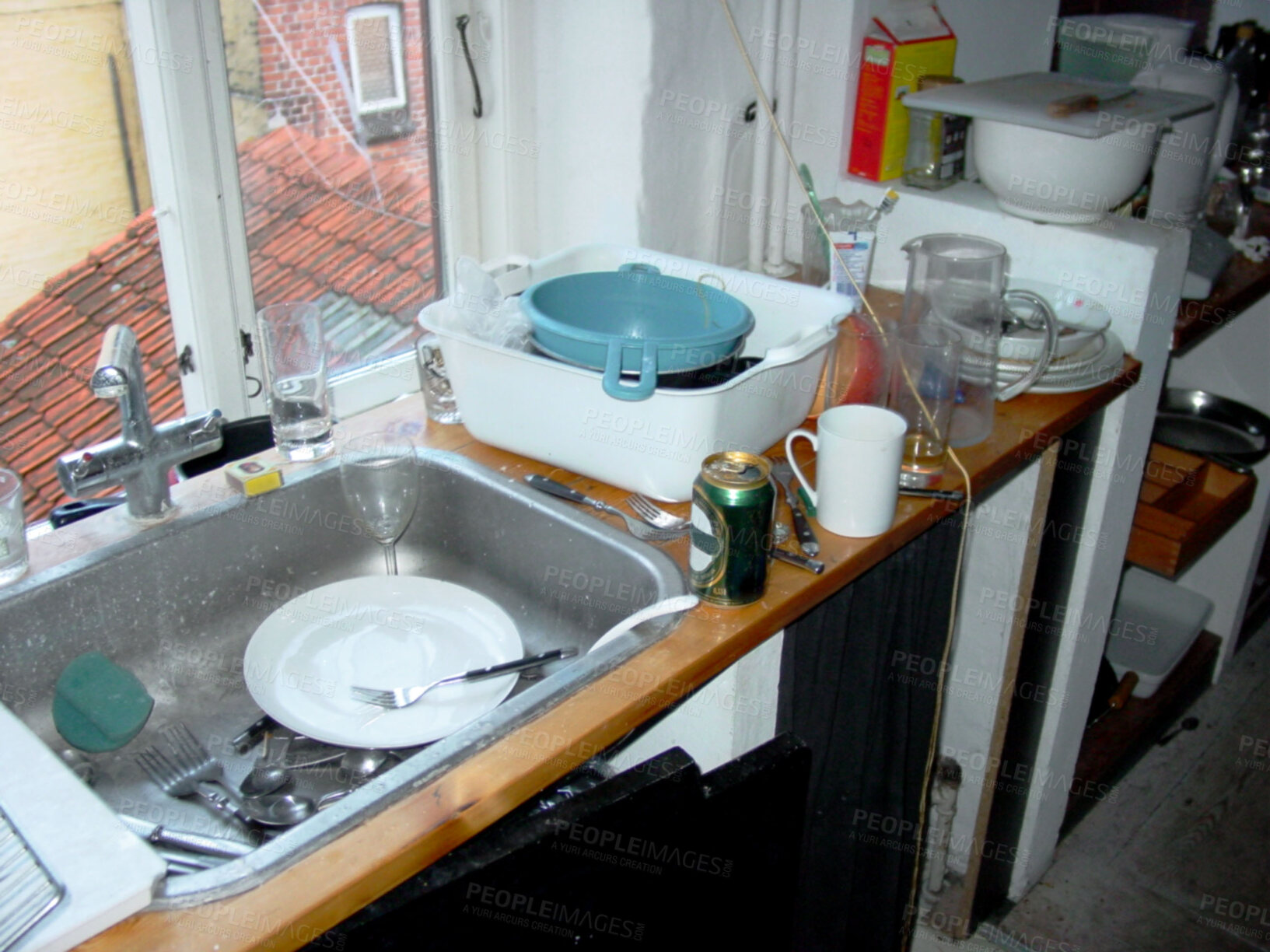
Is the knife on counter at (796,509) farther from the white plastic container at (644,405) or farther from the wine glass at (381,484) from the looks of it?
the wine glass at (381,484)

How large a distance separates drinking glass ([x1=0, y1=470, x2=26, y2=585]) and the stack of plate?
3.56 feet

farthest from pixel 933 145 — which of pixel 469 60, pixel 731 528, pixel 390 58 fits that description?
pixel 731 528

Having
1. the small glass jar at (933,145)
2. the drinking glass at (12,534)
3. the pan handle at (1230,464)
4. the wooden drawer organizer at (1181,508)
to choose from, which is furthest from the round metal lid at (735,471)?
the pan handle at (1230,464)

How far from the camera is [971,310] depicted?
1.47 metres

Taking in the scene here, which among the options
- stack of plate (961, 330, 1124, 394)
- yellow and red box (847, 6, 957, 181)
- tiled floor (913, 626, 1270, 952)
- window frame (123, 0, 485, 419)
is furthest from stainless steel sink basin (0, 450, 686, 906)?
tiled floor (913, 626, 1270, 952)

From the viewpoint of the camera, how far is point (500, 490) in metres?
1.23

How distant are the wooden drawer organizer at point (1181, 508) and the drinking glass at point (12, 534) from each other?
167cm

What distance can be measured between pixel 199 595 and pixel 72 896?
1.60 ft

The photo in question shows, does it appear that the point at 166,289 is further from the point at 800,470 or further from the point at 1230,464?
the point at 1230,464

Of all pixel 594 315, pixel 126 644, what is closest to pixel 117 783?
pixel 126 644

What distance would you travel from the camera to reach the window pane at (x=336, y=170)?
1305 mm

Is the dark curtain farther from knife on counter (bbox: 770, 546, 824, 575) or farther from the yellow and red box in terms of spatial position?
the yellow and red box

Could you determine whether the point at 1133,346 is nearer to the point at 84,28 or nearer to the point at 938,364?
the point at 938,364

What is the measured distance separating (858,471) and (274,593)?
633 millimetres
